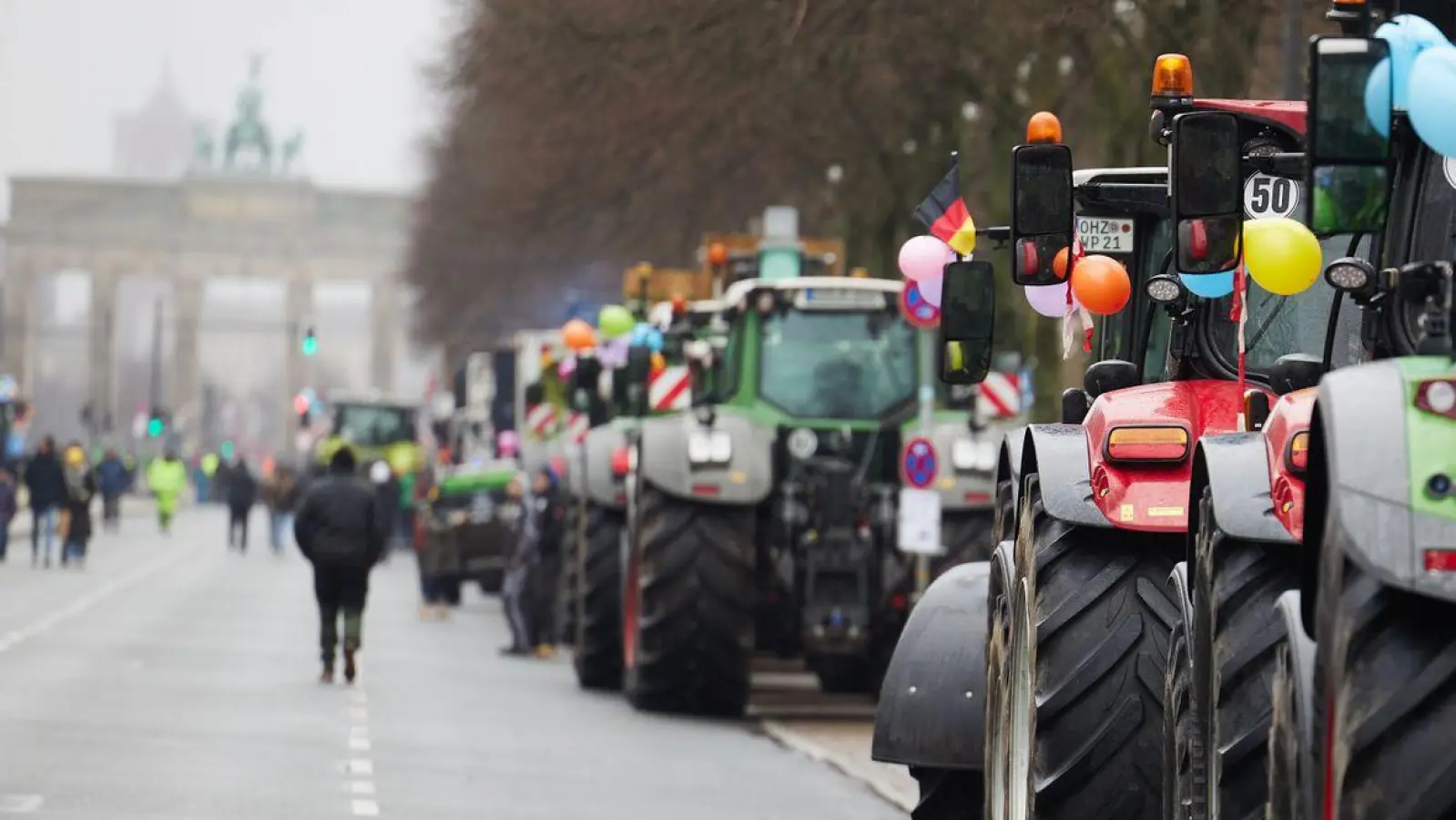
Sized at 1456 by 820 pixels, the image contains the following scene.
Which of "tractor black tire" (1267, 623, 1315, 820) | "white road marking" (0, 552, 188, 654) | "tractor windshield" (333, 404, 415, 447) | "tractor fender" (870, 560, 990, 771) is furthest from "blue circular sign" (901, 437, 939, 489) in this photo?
"tractor windshield" (333, 404, 415, 447)

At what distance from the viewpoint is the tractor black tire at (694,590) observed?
2077 cm

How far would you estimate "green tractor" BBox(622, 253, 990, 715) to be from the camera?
20.9m

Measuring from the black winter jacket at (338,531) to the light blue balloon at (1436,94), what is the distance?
60.5 ft

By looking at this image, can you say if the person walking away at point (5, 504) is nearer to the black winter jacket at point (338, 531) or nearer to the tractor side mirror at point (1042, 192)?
the black winter jacket at point (338, 531)

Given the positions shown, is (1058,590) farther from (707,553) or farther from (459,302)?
(459,302)

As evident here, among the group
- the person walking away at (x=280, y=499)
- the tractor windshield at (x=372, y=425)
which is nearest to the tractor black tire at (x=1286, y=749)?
the person walking away at (x=280, y=499)

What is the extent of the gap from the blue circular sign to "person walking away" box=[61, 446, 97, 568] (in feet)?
90.6

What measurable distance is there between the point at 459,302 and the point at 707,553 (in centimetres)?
5554

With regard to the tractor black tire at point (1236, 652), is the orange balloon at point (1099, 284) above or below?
above

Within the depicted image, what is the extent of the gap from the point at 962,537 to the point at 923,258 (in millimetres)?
8460

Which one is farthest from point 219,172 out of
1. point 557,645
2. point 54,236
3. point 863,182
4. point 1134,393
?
point 1134,393

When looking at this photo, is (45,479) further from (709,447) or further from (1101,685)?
(1101,685)

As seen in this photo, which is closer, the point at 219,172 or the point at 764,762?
the point at 764,762

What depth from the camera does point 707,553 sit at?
20.8 m
